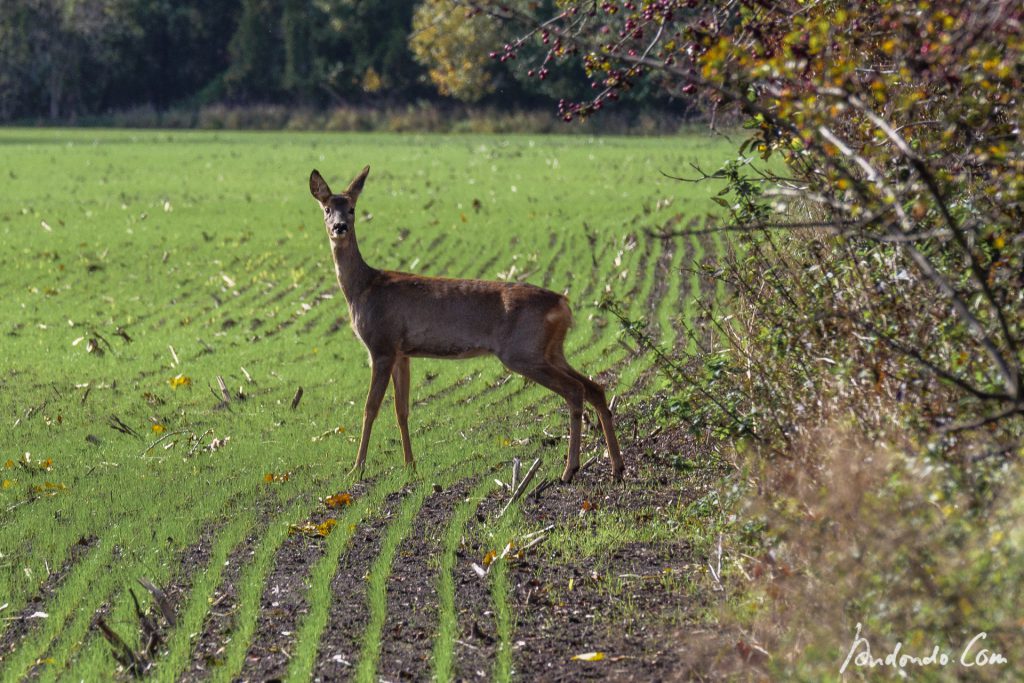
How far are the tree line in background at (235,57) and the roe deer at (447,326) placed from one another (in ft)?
189

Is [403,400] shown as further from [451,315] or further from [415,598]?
[415,598]

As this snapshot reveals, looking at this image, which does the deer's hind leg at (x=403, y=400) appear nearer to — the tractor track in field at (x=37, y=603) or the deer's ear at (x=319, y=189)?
the deer's ear at (x=319, y=189)

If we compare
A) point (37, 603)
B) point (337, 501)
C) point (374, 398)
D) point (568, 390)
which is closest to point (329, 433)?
point (374, 398)

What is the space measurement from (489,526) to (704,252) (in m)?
14.3

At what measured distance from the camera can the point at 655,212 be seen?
2620 centimetres

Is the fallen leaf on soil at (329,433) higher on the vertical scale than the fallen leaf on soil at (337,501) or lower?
lower

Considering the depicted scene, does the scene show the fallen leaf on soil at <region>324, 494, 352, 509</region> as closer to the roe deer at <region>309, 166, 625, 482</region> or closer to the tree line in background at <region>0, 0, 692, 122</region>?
the roe deer at <region>309, 166, 625, 482</region>

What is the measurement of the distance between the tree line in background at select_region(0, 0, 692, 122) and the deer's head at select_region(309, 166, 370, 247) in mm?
57250

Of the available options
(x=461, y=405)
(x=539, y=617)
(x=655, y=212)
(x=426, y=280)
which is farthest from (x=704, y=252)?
(x=539, y=617)

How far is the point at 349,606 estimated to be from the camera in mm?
7594

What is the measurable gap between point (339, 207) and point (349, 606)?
422 centimetres

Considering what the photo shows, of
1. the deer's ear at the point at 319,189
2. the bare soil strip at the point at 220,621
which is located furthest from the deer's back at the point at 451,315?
the bare soil strip at the point at 220,621

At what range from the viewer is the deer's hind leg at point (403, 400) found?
10594 mm

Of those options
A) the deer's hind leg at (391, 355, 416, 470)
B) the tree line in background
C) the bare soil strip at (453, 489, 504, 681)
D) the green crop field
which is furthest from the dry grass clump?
the tree line in background
